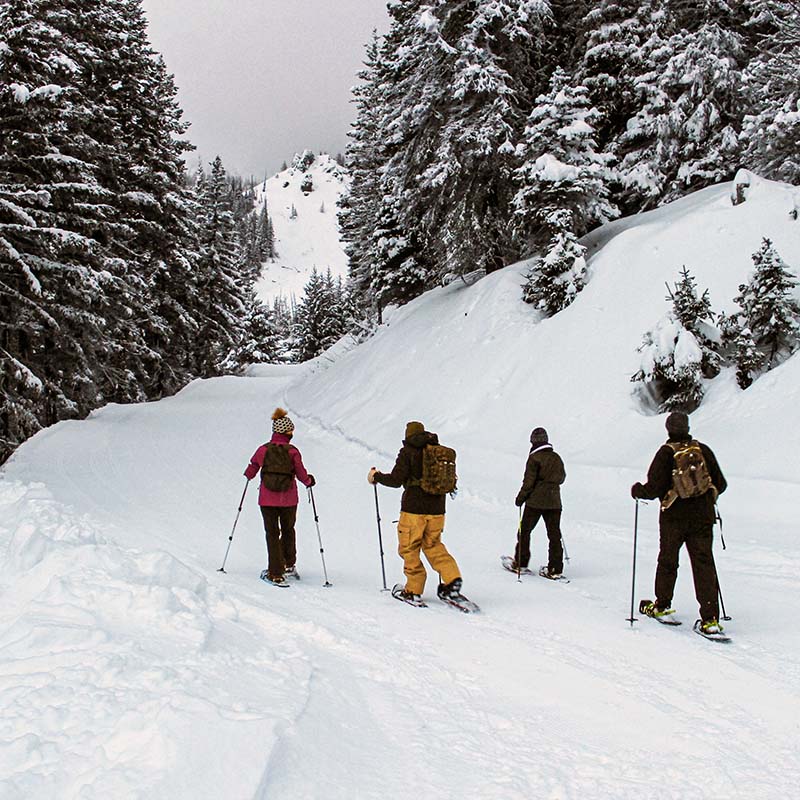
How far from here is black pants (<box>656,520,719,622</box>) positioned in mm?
5887

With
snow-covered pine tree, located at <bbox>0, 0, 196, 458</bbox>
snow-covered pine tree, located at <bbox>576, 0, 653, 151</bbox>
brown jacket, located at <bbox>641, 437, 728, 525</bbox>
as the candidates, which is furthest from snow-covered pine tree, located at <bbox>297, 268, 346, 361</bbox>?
brown jacket, located at <bbox>641, 437, 728, 525</bbox>

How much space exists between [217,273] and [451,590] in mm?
32000

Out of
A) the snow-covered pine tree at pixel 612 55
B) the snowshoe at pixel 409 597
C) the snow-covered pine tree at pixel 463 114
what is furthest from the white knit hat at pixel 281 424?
the snow-covered pine tree at pixel 612 55

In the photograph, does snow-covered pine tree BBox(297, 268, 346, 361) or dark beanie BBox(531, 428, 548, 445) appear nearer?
dark beanie BBox(531, 428, 548, 445)

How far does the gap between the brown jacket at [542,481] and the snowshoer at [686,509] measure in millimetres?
1751

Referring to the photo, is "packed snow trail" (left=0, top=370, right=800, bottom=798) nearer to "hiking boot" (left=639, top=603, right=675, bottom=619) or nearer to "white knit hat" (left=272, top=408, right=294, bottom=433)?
"hiking boot" (left=639, top=603, right=675, bottom=619)

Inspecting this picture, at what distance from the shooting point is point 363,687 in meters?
4.44

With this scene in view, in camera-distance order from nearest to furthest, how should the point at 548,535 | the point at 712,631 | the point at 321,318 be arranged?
the point at 712,631 → the point at 548,535 → the point at 321,318

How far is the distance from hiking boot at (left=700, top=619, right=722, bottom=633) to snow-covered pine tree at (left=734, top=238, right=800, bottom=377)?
7.18m

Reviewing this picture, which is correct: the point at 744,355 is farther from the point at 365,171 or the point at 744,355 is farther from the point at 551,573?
the point at 365,171

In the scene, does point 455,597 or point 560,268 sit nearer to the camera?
point 455,597

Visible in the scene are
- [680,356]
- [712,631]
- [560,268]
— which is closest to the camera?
[712,631]

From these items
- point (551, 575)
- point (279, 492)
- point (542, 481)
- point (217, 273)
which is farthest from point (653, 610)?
point (217, 273)

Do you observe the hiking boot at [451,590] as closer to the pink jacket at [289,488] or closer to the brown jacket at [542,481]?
the brown jacket at [542,481]
